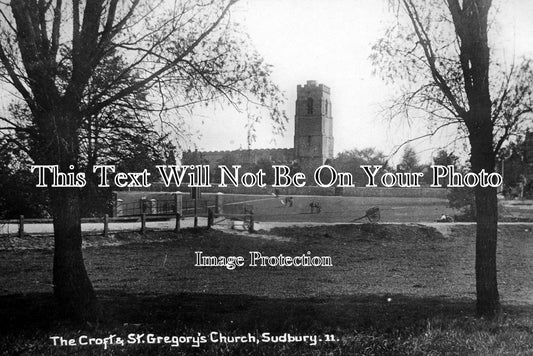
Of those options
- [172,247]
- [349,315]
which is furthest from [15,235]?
[349,315]

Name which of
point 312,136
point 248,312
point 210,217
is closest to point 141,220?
point 210,217

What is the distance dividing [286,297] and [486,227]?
3.80 metres

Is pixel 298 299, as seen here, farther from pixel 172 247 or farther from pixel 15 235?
pixel 15 235

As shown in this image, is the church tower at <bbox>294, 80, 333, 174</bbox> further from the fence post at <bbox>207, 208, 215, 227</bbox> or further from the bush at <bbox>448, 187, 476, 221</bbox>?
the bush at <bbox>448, 187, 476, 221</bbox>

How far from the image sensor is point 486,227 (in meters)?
6.83

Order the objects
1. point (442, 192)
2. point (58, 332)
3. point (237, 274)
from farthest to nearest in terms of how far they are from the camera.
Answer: point (442, 192)
point (237, 274)
point (58, 332)

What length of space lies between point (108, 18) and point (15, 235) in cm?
1014

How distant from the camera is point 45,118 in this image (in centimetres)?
609

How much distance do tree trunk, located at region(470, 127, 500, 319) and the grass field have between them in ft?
1.08

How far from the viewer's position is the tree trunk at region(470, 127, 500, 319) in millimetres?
6746

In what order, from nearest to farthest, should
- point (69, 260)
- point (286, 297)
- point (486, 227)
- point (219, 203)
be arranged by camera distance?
1. point (69, 260)
2. point (486, 227)
3. point (286, 297)
4. point (219, 203)

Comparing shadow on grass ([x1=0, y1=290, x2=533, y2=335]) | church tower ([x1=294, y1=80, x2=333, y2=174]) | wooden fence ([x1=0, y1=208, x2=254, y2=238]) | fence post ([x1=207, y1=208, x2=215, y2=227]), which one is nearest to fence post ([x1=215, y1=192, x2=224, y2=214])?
wooden fence ([x1=0, y1=208, x2=254, y2=238])

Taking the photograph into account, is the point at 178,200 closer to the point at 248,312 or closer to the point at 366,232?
the point at 366,232

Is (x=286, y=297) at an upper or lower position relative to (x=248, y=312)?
lower
